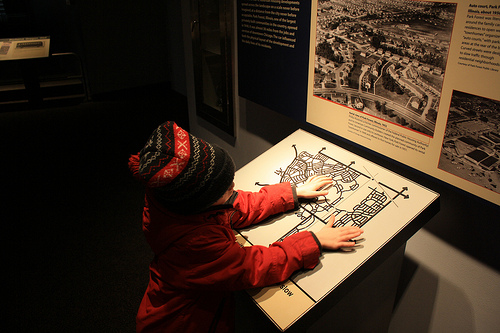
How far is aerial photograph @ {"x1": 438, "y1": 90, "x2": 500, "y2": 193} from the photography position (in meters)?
1.23

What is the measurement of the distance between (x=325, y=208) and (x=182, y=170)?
0.63m

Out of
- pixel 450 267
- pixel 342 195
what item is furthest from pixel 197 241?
pixel 450 267

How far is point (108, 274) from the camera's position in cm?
265

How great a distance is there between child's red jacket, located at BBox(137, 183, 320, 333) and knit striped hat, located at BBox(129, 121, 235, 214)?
75 mm

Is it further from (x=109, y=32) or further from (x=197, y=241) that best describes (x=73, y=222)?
(x=109, y=32)

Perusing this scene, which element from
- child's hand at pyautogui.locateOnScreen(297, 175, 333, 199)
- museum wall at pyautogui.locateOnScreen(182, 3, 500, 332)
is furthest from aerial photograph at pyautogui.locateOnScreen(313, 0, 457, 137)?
child's hand at pyautogui.locateOnScreen(297, 175, 333, 199)

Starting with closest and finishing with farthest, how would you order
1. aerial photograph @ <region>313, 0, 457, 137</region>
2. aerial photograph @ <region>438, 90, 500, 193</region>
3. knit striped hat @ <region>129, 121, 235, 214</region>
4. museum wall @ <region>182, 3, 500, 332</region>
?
knit striped hat @ <region>129, 121, 235, 214</region>, aerial photograph @ <region>438, 90, 500, 193</region>, aerial photograph @ <region>313, 0, 457, 137</region>, museum wall @ <region>182, 3, 500, 332</region>

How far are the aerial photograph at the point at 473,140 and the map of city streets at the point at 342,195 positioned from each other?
0.67 ft

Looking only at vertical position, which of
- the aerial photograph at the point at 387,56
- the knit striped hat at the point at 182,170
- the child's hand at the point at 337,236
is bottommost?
A: the child's hand at the point at 337,236

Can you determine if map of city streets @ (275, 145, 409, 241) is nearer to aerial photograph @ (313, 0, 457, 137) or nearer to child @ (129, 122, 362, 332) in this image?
child @ (129, 122, 362, 332)

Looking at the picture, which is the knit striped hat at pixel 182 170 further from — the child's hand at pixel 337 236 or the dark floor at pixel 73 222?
the dark floor at pixel 73 222

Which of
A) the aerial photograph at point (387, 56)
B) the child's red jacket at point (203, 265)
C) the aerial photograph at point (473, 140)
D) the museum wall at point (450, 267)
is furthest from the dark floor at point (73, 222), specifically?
the aerial photograph at point (473, 140)

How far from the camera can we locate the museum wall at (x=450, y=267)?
4.78ft

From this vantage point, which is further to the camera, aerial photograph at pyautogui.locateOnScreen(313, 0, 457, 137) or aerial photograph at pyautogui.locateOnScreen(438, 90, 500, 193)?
aerial photograph at pyautogui.locateOnScreen(313, 0, 457, 137)
